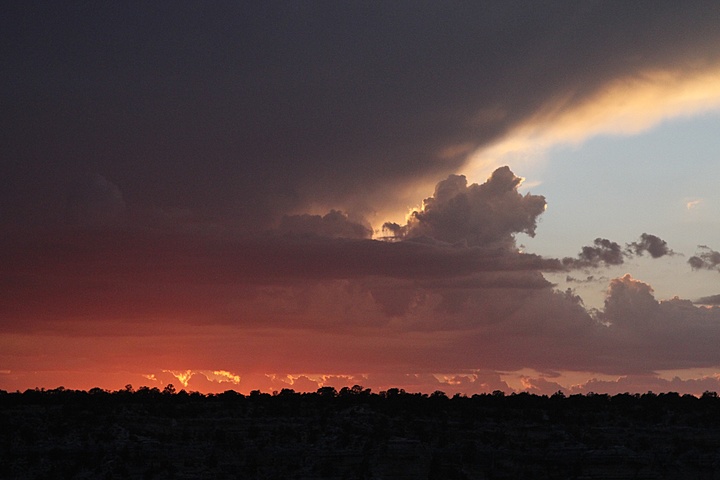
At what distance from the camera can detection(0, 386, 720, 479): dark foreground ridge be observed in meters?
106

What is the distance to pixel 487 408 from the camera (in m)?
127

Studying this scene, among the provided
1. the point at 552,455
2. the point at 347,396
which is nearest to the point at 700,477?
the point at 552,455

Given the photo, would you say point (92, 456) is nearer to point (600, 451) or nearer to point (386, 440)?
point (386, 440)

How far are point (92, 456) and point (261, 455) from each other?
17803 millimetres

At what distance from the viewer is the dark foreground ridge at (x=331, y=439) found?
106250mm

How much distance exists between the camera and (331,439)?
11175 cm

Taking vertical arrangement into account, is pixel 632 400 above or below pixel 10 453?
above

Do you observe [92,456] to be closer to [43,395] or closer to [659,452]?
[43,395]

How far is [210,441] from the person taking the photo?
109812mm

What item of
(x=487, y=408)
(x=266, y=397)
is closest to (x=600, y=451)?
(x=487, y=408)

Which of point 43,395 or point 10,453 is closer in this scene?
point 10,453

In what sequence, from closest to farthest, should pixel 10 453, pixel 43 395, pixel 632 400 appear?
pixel 10 453, pixel 43 395, pixel 632 400

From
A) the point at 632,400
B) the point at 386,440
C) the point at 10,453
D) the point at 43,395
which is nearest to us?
the point at 10,453

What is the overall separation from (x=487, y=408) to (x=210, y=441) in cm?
3665
